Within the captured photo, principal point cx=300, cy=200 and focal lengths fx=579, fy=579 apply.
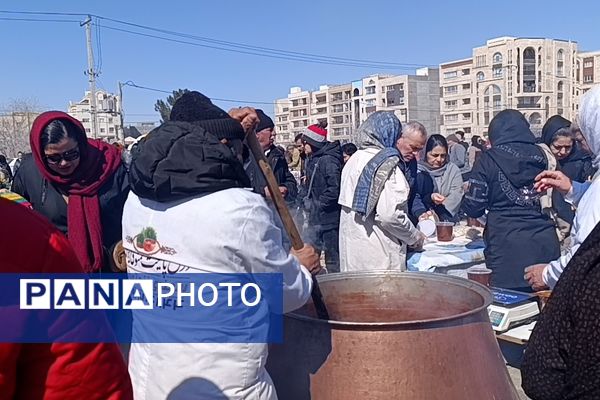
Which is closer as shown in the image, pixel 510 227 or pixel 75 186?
pixel 75 186

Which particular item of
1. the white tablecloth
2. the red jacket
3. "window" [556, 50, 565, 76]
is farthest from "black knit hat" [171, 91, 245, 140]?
"window" [556, 50, 565, 76]

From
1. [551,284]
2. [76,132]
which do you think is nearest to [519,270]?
[551,284]

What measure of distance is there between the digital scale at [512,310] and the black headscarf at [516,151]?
29.1 inches

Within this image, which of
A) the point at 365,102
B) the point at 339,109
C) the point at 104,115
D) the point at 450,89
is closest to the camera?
the point at 104,115

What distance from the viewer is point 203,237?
1.68 metres

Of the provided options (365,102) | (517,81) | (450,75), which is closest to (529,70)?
(517,81)

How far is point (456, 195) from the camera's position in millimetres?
5480

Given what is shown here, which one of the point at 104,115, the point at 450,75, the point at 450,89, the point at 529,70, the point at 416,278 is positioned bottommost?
the point at 416,278

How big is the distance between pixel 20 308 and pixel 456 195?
492 centimetres

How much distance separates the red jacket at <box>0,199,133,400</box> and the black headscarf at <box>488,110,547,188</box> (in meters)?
3.30

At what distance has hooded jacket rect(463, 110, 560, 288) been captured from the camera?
151 inches

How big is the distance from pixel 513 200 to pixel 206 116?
8.65ft

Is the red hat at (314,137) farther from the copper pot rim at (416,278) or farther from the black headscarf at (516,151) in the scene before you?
the copper pot rim at (416,278)

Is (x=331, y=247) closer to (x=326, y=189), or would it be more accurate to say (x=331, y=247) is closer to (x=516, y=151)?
(x=326, y=189)
